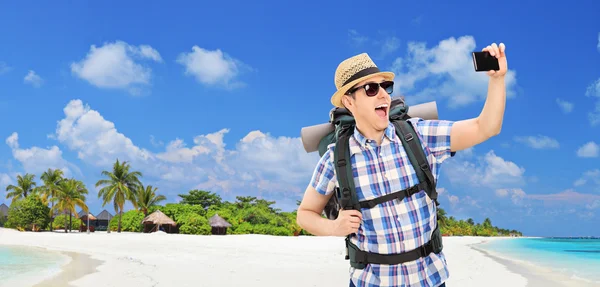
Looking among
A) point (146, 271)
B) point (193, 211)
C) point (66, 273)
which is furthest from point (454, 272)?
point (193, 211)

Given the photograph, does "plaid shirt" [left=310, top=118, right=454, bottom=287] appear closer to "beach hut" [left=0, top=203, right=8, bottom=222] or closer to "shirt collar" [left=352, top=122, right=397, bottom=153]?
"shirt collar" [left=352, top=122, right=397, bottom=153]

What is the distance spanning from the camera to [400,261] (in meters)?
2.25

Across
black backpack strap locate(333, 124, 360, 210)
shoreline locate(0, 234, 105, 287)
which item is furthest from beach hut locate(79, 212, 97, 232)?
black backpack strap locate(333, 124, 360, 210)

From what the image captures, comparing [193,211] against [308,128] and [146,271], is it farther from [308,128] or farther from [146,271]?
[308,128]

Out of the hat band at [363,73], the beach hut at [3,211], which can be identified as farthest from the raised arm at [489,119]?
the beach hut at [3,211]

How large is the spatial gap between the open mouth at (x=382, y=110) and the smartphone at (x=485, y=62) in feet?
1.44

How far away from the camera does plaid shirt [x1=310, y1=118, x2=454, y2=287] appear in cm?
225

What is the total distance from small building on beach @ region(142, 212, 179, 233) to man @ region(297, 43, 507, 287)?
41110 mm

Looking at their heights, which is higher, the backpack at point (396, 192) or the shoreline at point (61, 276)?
the backpack at point (396, 192)

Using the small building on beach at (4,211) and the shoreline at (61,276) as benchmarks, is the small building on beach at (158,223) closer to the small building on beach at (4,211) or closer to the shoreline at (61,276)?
the small building on beach at (4,211)

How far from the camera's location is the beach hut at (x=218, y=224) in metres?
40.5

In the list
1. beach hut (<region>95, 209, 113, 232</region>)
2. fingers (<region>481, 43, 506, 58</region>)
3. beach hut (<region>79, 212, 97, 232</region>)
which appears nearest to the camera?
fingers (<region>481, 43, 506, 58</region>)

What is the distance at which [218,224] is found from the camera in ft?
133

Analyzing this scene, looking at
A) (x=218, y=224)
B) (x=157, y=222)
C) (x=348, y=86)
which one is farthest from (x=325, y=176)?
(x=157, y=222)
